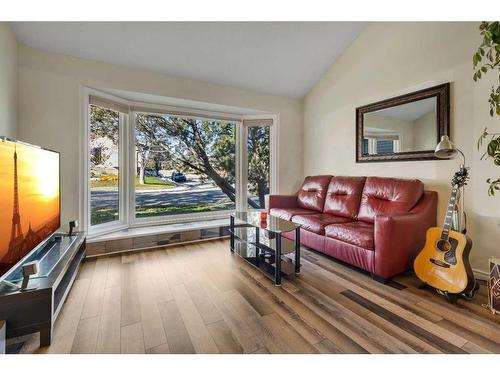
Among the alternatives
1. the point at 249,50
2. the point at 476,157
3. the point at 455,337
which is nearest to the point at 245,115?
the point at 249,50

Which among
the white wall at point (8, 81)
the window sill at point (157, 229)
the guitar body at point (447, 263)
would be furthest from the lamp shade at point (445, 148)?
the white wall at point (8, 81)

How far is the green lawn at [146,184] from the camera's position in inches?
117

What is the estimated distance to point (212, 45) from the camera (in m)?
2.76

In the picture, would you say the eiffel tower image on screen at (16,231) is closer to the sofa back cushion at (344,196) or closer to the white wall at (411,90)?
the sofa back cushion at (344,196)

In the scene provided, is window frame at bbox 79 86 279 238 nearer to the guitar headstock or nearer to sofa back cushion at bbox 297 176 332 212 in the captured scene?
sofa back cushion at bbox 297 176 332 212

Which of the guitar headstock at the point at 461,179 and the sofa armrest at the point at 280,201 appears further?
the sofa armrest at the point at 280,201

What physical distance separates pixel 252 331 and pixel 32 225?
1590 mm

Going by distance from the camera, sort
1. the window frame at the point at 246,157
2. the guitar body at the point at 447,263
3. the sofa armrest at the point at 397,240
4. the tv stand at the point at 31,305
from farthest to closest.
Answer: the window frame at the point at 246,157 → the sofa armrest at the point at 397,240 → the guitar body at the point at 447,263 → the tv stand at the point at 31,305

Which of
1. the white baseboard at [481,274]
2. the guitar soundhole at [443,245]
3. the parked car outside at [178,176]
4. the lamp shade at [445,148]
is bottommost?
the white baseboard at [481,274]

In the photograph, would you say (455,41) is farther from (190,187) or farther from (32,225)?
(32,225)

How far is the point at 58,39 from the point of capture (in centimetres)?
237

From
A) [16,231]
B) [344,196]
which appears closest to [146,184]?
[16,231]

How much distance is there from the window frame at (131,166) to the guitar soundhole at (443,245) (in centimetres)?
234

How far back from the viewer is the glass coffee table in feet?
6.86
